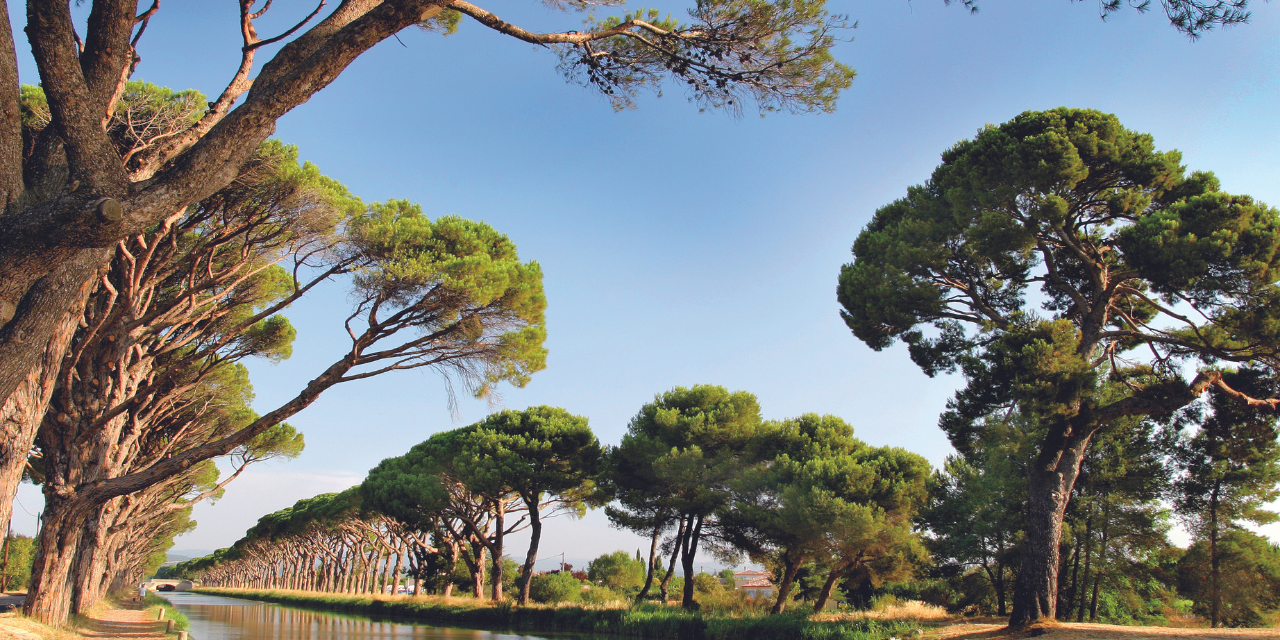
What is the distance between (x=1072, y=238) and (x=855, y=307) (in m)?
4.17

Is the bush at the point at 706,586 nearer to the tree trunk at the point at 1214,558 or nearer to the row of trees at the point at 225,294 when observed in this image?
the tree trunk at the point at 1214,558

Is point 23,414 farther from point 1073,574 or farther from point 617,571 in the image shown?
point 617,571

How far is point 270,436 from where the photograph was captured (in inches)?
793

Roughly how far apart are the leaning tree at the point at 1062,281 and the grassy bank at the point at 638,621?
2.84m

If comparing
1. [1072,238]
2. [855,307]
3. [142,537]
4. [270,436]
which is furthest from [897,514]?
[142,537]

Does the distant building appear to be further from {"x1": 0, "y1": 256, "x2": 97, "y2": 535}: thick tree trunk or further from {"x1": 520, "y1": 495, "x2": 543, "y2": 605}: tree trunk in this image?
A: {"x1": 0, "y1": 256, "x2": 97, "y2": 535}: thick tree trunk

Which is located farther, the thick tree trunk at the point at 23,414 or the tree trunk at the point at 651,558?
the tree trunk at the point at 651,558

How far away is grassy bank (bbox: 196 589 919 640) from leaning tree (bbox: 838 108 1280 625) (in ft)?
9.33

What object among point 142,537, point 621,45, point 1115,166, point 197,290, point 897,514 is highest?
point 1115,166

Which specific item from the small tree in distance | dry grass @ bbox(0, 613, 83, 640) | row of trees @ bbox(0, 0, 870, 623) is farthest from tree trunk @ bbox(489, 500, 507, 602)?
the small tree in distance

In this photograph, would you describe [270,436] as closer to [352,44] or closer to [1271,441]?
[352,44]

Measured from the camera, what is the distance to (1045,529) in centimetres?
1173

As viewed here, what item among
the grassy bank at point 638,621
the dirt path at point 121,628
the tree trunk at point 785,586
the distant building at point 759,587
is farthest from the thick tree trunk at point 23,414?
the distant building at point 759,587

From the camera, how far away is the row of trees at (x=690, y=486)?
701 inches
